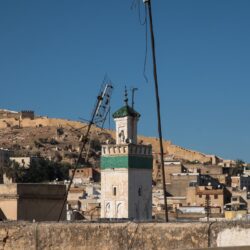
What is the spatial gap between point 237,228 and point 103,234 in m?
1.47

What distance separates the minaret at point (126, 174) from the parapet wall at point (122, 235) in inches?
986

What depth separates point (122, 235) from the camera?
23.3 feet

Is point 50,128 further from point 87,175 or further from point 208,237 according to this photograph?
point 208,237

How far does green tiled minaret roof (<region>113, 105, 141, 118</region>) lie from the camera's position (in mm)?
33938

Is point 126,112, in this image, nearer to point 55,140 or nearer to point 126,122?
point 126,122

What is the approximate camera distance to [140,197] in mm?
33812

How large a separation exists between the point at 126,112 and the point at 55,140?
239 ft

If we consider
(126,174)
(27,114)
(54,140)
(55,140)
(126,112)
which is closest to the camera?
(126,174)

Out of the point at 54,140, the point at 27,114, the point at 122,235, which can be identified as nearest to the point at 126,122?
the point at 122,235

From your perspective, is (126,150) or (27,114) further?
(27,114)

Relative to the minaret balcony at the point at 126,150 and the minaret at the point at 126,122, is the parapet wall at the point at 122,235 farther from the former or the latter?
the minaret at the point at 126,122

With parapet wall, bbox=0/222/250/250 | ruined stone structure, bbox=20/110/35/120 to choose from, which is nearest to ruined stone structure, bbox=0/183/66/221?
parapet wall, bbox=0/222/250/250

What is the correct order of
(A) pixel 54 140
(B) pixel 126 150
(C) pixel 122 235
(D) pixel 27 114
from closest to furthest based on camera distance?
(C) pixel 122 235, (B) pixel 126 150, (A) pixel 54 140, (D) pixel 27 114

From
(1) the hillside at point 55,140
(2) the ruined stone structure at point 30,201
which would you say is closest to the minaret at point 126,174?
(2) the ruined stone structure at point 30,201
